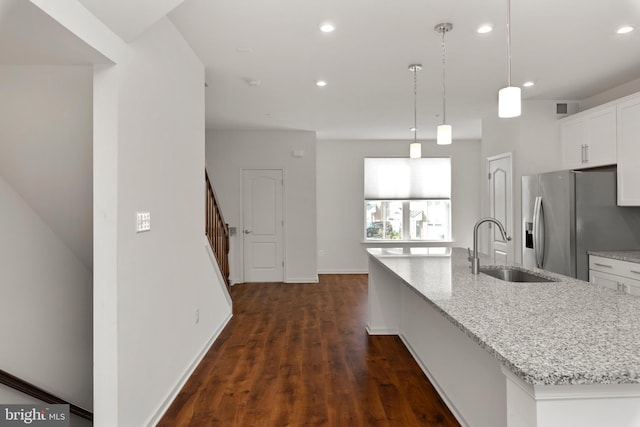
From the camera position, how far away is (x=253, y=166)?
693 centimetres

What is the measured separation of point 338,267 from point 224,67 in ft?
16.5

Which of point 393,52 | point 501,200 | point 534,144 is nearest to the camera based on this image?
point 393,52

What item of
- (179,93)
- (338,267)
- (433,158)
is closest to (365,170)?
(433,158)

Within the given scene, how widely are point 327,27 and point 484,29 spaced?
119 cm

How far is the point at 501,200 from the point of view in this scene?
18.0 feet

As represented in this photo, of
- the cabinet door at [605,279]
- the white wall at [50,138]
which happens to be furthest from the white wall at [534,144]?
the white wall at [50,138]

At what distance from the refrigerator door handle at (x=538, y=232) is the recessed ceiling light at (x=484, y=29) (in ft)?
6.86

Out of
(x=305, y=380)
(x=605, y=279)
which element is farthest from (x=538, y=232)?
(x=305, y=380)

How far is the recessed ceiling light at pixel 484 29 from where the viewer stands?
2914mm

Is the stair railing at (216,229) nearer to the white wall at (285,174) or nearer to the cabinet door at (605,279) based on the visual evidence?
the white wall at (285,174)

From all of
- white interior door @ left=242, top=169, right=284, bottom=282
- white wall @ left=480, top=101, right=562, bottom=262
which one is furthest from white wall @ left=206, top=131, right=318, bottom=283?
white wall @ left=480, top=101, right=562, bottom=262

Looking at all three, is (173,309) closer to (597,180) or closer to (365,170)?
(597,180)

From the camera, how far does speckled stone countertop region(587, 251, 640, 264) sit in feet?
11.2

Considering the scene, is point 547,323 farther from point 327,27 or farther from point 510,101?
point 327,27
